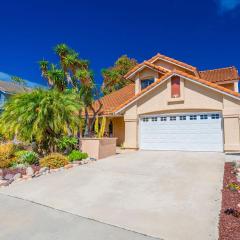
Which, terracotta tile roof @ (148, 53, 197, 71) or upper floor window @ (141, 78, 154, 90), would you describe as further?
upper floor window @ (141, 78, 154, 90)

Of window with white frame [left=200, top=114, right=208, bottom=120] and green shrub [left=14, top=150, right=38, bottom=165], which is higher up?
window with white frame [left=200, top=114, right=208, bottom=120]

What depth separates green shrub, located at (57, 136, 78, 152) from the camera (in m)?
13.6

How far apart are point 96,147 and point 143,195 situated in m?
7.00

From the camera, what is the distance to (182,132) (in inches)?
601

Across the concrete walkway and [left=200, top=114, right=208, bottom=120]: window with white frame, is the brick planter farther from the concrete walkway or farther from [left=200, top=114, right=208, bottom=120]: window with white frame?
the concrete walkway

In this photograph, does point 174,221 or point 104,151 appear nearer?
point 174,221

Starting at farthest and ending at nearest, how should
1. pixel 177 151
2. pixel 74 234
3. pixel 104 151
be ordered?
1. pixel 177 151
2. pixel 104 151
3. pixel 74 234

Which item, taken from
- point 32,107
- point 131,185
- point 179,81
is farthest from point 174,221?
point 179,81

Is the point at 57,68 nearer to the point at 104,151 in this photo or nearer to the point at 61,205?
the point at 104,151

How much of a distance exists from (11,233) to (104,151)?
931 centimetres

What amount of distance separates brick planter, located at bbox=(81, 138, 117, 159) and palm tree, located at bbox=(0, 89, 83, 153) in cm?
149

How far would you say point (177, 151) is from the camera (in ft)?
49.2

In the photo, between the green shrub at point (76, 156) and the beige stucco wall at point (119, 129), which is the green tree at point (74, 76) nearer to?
the beige stucco wall at point (119, 129)

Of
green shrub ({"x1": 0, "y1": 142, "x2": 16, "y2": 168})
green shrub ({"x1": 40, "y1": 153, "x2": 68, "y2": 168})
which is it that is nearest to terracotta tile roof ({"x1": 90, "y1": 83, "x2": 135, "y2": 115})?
green shrub ({"x1": 0, "y1": 142, "x2": 16, "y2": 168})
